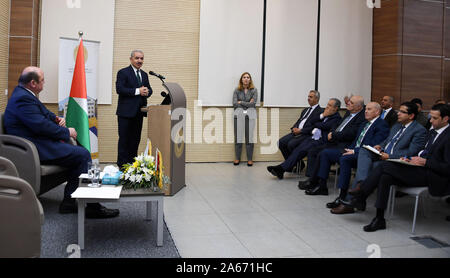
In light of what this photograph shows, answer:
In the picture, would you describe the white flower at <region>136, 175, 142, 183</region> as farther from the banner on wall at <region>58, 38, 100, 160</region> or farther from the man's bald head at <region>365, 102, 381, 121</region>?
the banner on wall at <region>58, 38, 100, 160</region>

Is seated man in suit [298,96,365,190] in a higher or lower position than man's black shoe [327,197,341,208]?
higher

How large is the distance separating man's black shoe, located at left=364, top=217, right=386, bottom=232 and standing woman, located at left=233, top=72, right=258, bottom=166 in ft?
13.2

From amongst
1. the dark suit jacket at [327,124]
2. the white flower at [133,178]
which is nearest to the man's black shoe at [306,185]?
the dark suit jacket at [327,124]

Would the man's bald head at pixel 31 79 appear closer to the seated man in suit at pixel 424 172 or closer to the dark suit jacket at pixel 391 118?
the seated man in suit at pixel 424 172

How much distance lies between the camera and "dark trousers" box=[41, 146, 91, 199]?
4.33 metres

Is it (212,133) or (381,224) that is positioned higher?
(212,133)

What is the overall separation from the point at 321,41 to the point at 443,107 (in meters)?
4.59

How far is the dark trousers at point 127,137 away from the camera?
627cm

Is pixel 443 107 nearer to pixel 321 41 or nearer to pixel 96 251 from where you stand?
pixel 96 251

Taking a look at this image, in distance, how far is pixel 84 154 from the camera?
174 inches

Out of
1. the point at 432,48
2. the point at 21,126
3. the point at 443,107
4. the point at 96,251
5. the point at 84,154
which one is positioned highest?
the point at 432,48

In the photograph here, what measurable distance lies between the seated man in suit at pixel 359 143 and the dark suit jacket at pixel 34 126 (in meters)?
3.11

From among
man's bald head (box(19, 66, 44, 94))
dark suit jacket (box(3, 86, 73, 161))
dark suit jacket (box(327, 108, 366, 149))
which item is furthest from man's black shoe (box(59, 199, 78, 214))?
dark suit jacket (box(327, 108, 366, 149))
